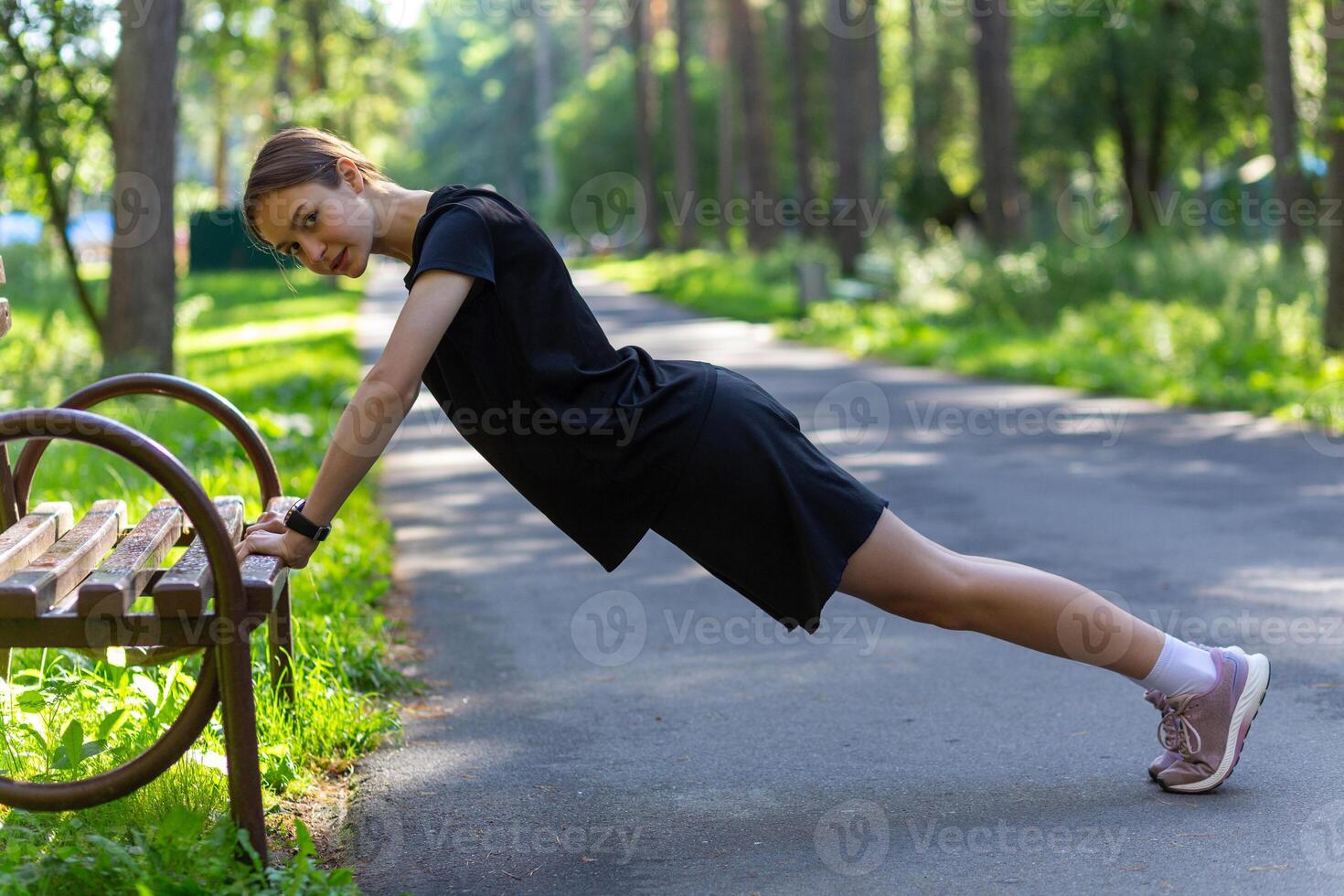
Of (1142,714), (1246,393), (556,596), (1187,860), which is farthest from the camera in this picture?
(1246,393)

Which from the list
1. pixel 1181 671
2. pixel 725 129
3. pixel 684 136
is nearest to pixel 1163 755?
pixel 1181 671

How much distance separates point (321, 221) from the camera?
10.7 ft

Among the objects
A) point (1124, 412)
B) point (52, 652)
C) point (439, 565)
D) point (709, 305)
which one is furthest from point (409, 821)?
point (709, 305)

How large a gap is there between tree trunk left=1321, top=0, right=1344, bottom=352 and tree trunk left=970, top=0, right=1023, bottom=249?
9356 millimetres

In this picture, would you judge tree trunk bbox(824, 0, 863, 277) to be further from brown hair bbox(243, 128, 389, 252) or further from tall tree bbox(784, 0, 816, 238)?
brown hair bbox(243, 128, 389, 252)

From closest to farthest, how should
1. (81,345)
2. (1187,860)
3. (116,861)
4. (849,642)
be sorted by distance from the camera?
(116,861)
(1187,860)
(849,642)
(81,345)

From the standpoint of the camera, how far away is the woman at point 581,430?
321cm

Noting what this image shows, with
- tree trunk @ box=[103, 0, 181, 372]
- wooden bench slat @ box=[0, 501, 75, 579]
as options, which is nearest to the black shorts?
wooden bench slat @ box=[0, 501, 75, 579]

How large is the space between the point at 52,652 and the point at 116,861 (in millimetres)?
1739

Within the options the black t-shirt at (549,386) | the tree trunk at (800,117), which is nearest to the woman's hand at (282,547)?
the black t-shirt at (549,386)

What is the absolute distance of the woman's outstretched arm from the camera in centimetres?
316

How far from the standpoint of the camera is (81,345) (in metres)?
16.8

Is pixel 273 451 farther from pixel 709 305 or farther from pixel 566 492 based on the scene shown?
pixel 709 305

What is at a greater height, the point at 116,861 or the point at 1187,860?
the point at 116,861
